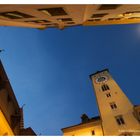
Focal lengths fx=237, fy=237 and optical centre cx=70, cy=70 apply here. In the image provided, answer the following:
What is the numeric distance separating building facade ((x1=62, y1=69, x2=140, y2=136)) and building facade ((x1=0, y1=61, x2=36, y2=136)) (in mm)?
16317

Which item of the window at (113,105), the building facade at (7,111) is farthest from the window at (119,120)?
the building facade at (7,111)

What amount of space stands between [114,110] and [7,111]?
23.3m

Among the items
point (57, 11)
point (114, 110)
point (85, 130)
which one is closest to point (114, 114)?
point (114, 110)

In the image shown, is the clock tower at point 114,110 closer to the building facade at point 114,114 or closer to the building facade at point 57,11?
the building facade at point 114,114

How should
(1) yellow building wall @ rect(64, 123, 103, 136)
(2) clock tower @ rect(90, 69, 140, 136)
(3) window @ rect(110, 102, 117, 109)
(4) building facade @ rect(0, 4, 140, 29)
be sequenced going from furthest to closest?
(3) window @ rect(110, 102, 117, 109) → (1) yellow building wall @ rect(64, 123, 103, 136) → (2) clock tower @ rect(90, 69, 140, 136) → (4) building facade @ rect(0, 4, 140, 29)

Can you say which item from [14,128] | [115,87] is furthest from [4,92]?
[115,87]

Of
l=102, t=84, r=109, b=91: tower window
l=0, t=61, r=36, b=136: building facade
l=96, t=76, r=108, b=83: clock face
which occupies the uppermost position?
l=96, t=76, r=108, b=83: clock face

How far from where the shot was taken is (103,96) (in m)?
44.0

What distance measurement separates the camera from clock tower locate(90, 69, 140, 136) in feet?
123

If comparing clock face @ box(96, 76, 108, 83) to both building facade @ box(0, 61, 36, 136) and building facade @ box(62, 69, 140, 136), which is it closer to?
building facade @ box(62, 69, 140, 136)

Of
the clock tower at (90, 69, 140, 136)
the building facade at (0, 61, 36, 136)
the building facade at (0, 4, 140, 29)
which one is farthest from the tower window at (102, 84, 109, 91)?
the building facade at (0, 4, 140, 29)

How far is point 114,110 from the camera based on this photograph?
4075 cm

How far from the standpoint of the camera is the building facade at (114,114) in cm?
3738
